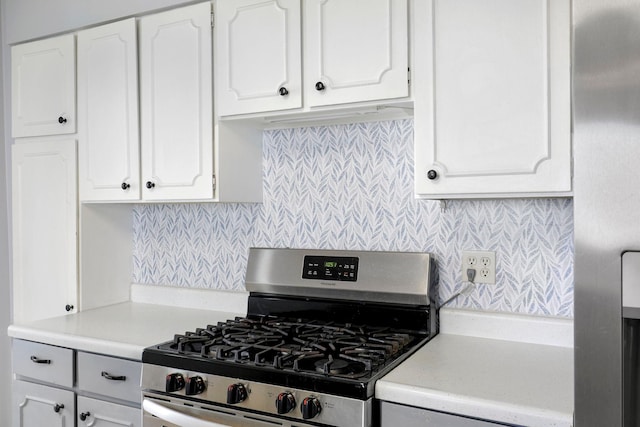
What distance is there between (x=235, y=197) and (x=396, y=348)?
922 mm

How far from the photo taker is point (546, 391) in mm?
1407

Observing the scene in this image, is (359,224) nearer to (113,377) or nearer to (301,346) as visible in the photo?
(301,346)

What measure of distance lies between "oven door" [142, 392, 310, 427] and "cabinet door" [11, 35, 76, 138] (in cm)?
134

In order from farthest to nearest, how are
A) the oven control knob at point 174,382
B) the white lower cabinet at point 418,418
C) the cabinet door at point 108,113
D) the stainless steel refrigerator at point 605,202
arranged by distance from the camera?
the cabinet door at point 108,113 < the oven control knob at point 174,382 < the white lower cabinet at point 418,418 < the stainless steel refrigerator at point 605,202

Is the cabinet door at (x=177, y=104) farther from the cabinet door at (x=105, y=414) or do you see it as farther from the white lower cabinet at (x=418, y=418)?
the white lower cabinet at (x=418, y=418)

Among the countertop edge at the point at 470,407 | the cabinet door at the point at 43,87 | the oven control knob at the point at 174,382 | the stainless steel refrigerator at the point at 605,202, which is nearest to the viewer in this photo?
the stainless steel refrigerator at the point at 605,202

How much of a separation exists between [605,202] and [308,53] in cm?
131

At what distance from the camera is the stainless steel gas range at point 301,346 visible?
151cm

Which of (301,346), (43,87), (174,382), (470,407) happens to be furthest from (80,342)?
(470,407)

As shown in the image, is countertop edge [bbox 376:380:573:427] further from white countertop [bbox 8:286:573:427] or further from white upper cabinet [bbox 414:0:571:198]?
white upper cabinet [bbox 414:0:571:198]

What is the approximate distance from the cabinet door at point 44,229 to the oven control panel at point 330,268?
1.08 metres

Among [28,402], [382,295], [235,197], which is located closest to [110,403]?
[28,402]

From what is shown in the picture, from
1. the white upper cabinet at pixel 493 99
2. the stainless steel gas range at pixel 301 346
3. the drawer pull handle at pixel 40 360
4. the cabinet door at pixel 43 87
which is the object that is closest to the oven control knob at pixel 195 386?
the stainless steel gas range at pixel 301 346

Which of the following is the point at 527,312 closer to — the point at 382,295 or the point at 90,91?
the point at 382,295
